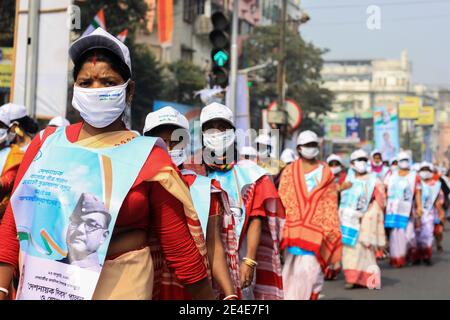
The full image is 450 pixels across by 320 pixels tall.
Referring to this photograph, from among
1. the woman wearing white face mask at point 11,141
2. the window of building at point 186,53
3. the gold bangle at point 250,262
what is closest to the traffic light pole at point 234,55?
the woman wearing white face mask at point 11,141

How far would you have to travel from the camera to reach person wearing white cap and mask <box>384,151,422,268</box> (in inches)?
578

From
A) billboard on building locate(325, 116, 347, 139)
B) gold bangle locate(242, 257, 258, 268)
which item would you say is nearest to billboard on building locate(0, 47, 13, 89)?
gold bangle locate(242, 257, 258, 268)

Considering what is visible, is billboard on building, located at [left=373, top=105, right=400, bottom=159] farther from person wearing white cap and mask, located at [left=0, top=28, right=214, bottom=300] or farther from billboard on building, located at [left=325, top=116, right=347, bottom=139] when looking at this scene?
person wearing white cap and mask, located at [left=0, top=28, right=214, bottom=300]

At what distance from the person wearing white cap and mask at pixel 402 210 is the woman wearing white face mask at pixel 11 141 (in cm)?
910

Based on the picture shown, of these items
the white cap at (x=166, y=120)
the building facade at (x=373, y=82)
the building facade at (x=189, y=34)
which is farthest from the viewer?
the building facade at (x=373, y=82)

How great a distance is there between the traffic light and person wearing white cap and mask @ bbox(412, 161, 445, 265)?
5.15m

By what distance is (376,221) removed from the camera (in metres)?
13.1

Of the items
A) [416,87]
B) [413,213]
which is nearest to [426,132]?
[416,87]

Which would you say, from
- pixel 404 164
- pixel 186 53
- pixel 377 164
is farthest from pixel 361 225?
pixel 186 53

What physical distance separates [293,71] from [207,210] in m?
41.1

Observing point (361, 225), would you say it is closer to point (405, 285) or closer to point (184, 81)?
point (405, 285)

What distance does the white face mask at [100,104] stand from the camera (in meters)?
3.01

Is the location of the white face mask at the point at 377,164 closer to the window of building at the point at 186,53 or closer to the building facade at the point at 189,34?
the building facade at the point at 189,34

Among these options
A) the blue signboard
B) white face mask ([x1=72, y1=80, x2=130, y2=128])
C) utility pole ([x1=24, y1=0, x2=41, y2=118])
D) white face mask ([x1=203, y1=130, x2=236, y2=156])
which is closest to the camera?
white face mask ([x1=72, y1=80, x2=130, y2=128])
